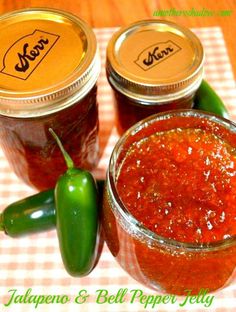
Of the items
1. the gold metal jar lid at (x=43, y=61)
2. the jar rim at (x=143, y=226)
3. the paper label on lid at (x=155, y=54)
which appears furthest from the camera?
the paper label on lid at (x=155, y=54)

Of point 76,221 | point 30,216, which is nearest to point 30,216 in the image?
point 30,216

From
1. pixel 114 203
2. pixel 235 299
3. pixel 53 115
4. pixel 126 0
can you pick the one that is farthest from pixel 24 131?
pixel 126 0

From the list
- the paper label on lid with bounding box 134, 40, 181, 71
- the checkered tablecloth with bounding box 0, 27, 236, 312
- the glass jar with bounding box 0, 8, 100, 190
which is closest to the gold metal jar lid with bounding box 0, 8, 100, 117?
the glass jar with bounding box 0, 8, 100, 190

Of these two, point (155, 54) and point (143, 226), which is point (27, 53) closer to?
point (155, 54)

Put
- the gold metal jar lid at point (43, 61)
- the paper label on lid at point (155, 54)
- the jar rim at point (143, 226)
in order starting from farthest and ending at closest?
1. the paper label on lid at point (155, 54)
2. the gold metal jar lid at point (43, 61)
3. the jar rim at point (143, 226)

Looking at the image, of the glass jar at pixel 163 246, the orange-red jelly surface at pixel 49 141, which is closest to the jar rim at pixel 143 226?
the glass jar at pixel 163 246

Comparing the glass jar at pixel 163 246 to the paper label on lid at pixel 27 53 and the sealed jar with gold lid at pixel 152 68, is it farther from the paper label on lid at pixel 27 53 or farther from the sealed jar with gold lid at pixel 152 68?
the paper label on lid at pixel 27 53
